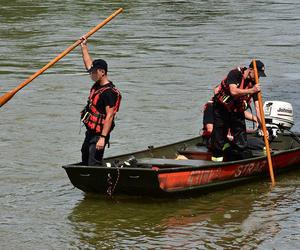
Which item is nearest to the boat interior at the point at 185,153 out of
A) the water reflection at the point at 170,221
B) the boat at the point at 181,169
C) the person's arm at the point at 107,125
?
the boat at the point at 181,169

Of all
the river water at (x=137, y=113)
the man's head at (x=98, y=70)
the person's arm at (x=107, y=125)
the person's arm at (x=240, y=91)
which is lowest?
the river water at (x=137, y=113)

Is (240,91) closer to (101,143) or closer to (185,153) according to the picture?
(185,153)

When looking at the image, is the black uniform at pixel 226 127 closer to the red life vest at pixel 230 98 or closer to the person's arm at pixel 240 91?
the red life vest at pixel 230 98

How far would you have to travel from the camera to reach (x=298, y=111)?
19062 millimetres

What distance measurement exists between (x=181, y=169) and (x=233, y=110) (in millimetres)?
1523

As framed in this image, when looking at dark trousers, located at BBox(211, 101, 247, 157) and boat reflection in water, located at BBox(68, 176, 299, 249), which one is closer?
boat reflection in water, located at BBox(68, 176, 299, 249)

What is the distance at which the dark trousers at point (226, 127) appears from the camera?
13060 mm

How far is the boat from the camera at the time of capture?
11.8 m

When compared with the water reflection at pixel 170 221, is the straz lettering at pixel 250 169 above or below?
above

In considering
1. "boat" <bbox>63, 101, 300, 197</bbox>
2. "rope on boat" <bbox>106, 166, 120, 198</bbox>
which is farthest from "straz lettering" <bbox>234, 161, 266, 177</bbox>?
"rope on boat" <bbox>106, 166, 120, 198</bbox>

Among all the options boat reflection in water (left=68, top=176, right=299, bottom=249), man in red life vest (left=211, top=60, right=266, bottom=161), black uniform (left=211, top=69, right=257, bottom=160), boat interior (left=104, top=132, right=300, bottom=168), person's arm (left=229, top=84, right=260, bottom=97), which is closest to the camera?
boat reflection in water (left=68, top=176, right=299, bottom=249)

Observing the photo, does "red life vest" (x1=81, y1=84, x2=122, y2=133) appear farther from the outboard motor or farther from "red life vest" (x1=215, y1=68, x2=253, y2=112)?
the outboard motor

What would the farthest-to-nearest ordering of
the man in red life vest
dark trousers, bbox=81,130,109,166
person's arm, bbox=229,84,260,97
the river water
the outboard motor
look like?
the outboard motor, the man in red life vest, person's arm, bbox=229,84,260,97, dark trousers, bbox=81,130,109,166, the river water

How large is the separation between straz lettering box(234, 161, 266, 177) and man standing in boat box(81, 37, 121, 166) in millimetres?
2003
